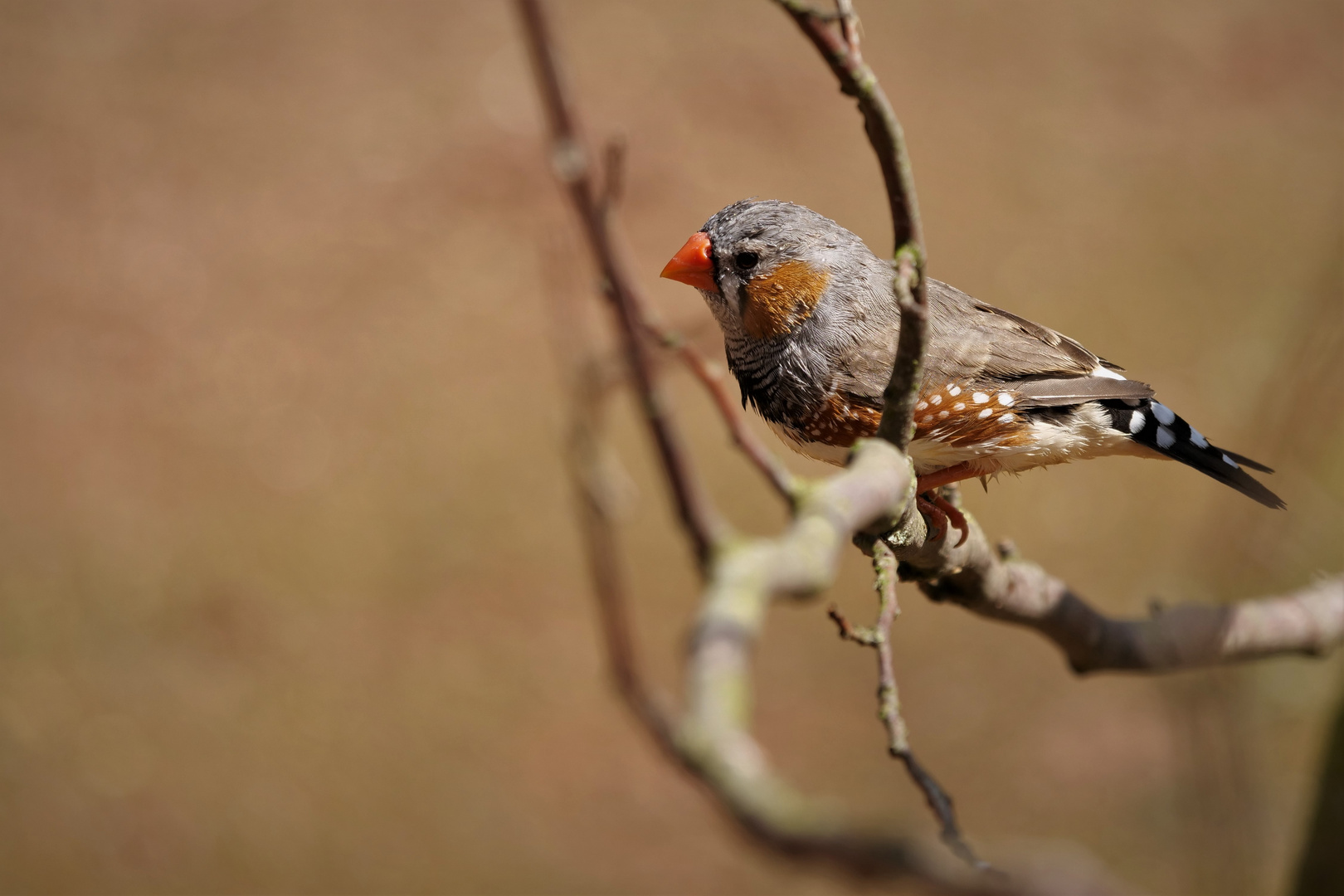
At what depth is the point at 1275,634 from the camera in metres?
2.29

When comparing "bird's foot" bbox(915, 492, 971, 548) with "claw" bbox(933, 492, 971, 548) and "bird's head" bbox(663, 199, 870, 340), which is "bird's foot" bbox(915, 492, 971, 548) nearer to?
"claw" bbox(933, 492, 971, 548)

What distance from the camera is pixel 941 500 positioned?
2357mm

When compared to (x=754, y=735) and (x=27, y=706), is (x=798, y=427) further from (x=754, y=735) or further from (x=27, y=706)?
(x=27, y=706)

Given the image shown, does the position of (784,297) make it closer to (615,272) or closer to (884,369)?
(884,369)

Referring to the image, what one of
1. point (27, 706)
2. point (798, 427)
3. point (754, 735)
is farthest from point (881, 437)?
point (27, 706)

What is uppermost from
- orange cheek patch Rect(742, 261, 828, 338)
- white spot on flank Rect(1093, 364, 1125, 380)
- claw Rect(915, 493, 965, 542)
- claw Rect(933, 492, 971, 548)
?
orange cheek patch Rect(742, 261, 828, 338)

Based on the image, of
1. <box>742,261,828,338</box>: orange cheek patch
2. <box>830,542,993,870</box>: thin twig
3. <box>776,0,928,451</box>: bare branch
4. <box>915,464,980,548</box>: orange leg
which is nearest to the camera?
<box>776,0,928,451</box>: bare branch

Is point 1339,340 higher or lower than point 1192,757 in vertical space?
higher

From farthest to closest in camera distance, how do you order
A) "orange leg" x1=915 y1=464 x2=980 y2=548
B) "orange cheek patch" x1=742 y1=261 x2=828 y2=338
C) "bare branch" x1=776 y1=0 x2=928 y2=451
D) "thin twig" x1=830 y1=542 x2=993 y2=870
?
"orange cheek patch" x1=742 y1=261 x2=828 y2=338, "orange leg" x1=915 y1=464 x2=980 y2=548, "thin twig" x1=830 y1=542 x2=993 y2=870, "bare branch" x1=776 y1=0 x2=928 y2=451

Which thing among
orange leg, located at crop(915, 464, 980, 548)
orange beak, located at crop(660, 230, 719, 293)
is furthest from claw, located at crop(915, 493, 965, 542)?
orange beak, located at crop(660, 230, 719, 293)

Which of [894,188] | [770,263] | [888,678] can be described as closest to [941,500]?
[770,263]

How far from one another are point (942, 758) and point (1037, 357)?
3266mm

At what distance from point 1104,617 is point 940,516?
606 millimetres

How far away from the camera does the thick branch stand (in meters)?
2.04
